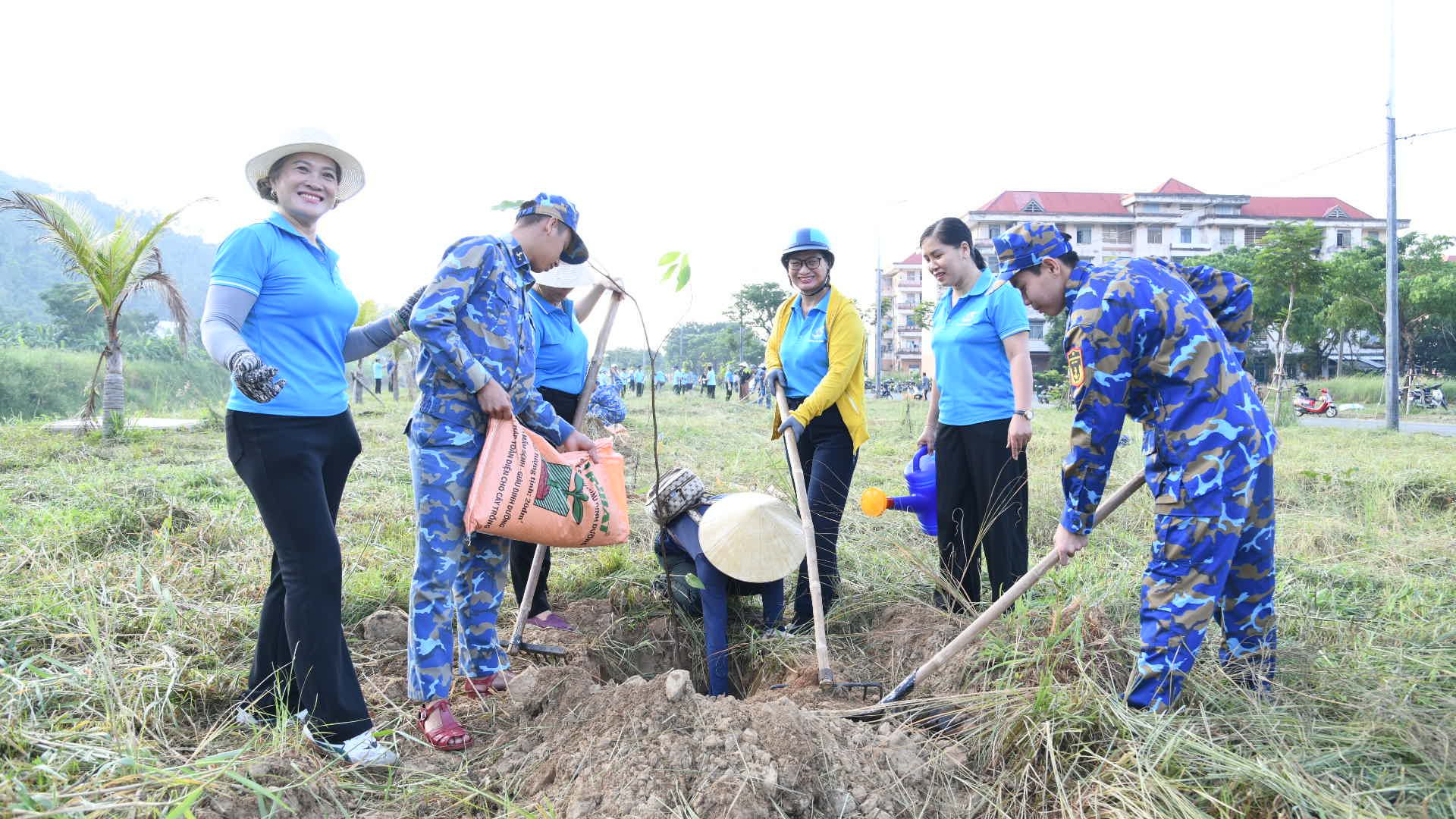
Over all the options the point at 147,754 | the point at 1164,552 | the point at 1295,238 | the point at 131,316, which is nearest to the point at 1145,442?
the point at 1164,552

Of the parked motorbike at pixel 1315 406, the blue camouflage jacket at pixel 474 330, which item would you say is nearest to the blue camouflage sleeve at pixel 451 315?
the blue camouflage jacket at pixel 474 330

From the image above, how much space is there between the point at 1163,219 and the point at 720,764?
5258 centimetres

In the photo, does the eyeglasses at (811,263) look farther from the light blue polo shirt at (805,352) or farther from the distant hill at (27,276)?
the distant hill at (27,276)

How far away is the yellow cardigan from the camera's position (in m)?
3.09

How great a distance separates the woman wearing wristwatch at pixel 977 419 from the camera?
9.78ft

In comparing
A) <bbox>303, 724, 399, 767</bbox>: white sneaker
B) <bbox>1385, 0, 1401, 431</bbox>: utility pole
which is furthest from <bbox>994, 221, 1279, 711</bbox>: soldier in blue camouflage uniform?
<bbox>1385, 0, 1401, 431</bbox>: utility pole

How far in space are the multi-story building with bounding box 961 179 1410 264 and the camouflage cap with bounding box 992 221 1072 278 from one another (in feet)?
151

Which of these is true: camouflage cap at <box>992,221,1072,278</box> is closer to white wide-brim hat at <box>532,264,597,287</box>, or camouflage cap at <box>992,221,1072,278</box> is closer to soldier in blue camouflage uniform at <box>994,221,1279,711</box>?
soldier in blue camouflage uniform at <box>994,221,1279,711</box>

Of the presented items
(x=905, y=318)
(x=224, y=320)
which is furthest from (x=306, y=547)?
(x=905, y=318)

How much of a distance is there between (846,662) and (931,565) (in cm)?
56

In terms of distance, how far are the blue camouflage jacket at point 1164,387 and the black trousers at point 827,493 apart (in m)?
1.17

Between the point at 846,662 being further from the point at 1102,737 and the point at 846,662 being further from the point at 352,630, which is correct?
the point at 352,630

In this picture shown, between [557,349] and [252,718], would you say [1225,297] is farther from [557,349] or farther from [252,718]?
[252,718]

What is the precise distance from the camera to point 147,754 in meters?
1.87
